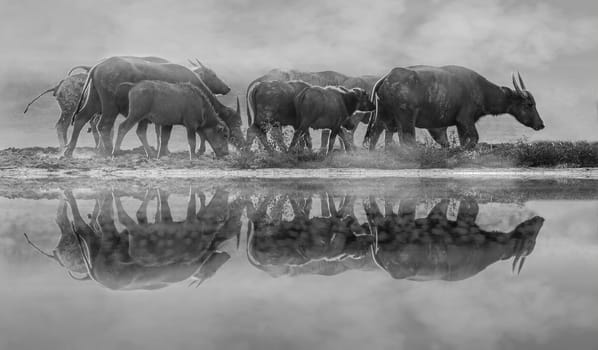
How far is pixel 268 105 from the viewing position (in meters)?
14.1

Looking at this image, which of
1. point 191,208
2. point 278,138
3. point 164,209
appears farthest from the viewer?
point 278,138

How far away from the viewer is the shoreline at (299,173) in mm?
10617

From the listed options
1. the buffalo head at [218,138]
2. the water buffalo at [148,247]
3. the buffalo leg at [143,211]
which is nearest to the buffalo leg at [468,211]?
the water buffalo at [148,247]

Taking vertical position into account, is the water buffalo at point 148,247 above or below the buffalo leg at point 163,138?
below

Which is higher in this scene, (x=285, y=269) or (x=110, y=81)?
(x=110, y=81)

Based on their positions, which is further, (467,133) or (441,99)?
(467,133)

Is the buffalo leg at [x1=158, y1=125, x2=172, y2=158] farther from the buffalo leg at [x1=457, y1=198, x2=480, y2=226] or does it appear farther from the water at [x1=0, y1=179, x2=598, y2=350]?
the buffalo leg at [x1=457, y1=198, x2=480, y2=226]

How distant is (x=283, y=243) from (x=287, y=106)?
34.5 ft

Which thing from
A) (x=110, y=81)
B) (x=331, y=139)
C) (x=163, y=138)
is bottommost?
(x=163, y=138)

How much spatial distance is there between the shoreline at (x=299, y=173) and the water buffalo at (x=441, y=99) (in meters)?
1.97

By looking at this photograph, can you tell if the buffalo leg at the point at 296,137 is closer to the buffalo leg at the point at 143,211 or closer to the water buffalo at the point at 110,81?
the water buffalo at the point at 110,81

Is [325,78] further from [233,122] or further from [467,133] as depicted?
[467,133]

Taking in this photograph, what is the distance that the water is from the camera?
2.16 meters

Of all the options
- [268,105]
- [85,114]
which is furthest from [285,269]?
[85,114]
